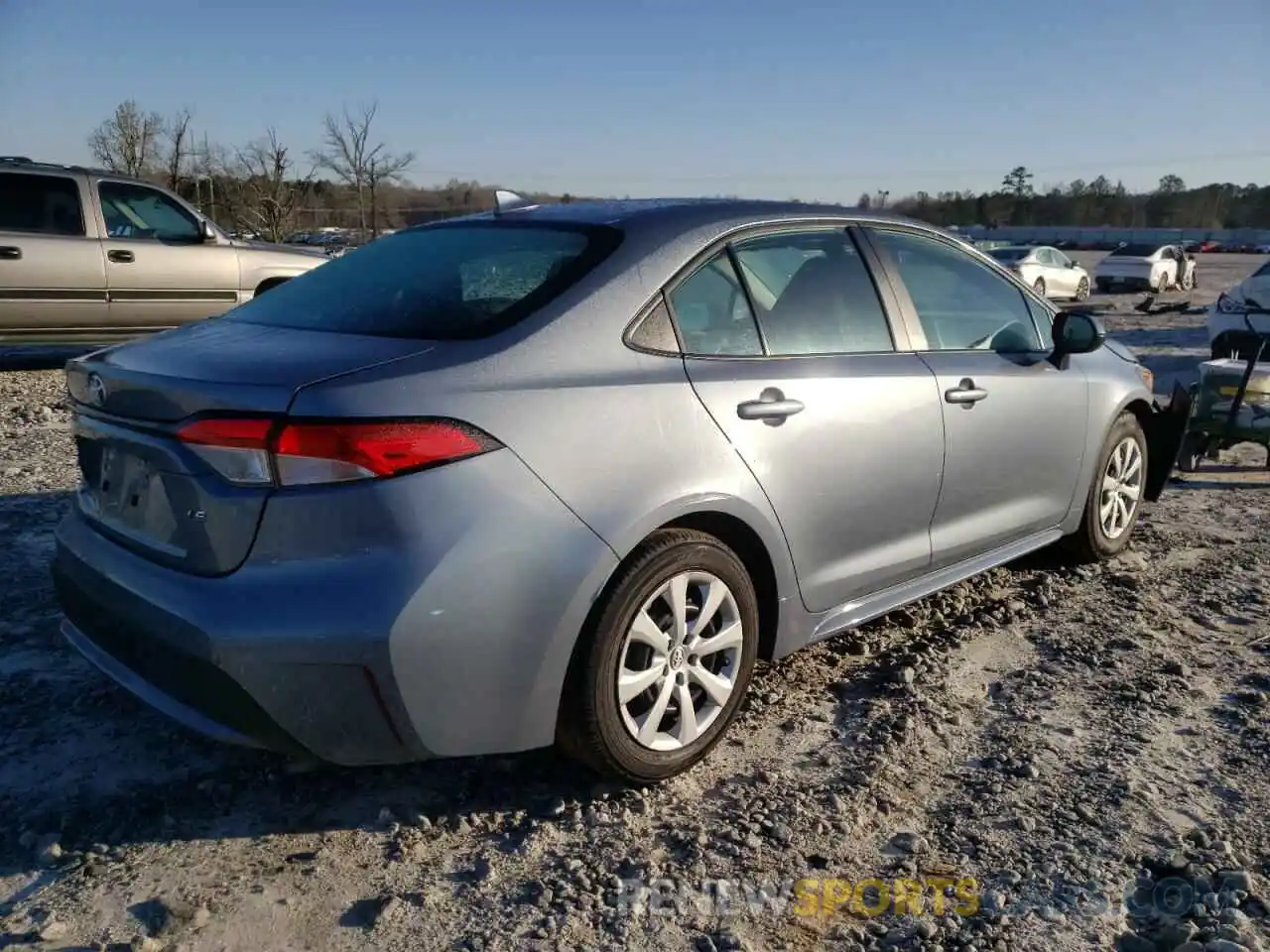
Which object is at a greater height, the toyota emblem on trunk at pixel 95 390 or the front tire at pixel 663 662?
the toyota emblem on trunk at pixel 95 390

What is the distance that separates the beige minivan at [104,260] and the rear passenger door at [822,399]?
7.62 metres

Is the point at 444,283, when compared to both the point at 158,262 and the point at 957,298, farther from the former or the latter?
the point at 158,262

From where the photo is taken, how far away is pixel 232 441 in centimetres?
231

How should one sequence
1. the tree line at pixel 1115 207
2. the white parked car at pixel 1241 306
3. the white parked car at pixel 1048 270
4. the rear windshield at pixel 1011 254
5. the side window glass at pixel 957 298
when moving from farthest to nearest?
the tree line at pixel 1115 207
the rear windshield at pixel 1011 254
the white parked car at pixel 1048 270
the white parked car at pixel 1241 306
the side window glass at pixel 957 298

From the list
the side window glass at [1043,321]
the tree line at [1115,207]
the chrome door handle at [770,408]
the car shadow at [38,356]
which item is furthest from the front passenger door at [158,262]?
the tree line at [1115,207]

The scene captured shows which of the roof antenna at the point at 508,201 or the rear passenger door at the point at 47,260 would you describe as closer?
the roof antenna at the point at 508,201

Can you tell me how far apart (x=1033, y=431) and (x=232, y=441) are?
3.01 meters

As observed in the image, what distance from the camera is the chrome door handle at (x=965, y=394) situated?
363 cm

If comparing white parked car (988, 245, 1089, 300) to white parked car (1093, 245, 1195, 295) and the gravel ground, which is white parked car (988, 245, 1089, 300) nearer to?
white parked car (1093, 245, 1195, 295)

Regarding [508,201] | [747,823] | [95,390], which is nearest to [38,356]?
[508,201]

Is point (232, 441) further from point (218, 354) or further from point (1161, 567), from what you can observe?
point (1161, 567)

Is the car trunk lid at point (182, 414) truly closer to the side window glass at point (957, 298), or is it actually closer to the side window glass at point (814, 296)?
the side window glass at point (814, 296)

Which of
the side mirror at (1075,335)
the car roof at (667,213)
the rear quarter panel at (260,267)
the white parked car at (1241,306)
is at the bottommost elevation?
the white parked car at (1241,306)

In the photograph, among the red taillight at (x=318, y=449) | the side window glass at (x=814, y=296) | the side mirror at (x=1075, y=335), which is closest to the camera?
the red taillight at (x=318, y=449)
